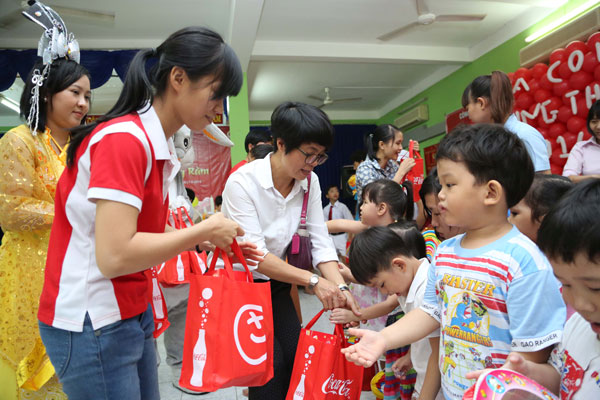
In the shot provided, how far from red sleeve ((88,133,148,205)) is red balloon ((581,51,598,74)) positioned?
449 cm

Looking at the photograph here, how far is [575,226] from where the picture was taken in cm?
74

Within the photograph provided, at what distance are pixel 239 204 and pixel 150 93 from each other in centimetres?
65

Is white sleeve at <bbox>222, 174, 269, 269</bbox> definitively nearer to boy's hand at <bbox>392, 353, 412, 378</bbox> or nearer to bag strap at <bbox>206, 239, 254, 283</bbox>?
bag strap at <bbox>206, 239, 254, 283</bbox>

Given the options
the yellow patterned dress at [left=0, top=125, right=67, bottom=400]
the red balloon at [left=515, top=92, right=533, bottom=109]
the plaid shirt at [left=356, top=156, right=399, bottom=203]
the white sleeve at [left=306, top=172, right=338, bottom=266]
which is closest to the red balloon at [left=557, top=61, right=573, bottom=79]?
the red balloon at [left=515, top=92, right=533, bottom=109]

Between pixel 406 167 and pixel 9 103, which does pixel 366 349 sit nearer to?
pixel 406 167

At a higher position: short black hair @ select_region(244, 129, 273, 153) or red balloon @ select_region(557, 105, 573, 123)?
red balloon @ select_region(557, 105, 573, 123)

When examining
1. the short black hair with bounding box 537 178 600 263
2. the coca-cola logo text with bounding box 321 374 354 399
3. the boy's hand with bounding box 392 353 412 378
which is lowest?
the boy's hand with bounding box 392 353 412 378

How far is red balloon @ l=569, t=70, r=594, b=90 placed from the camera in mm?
4082

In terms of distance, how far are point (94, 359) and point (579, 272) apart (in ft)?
3.17

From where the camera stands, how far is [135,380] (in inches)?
40.1

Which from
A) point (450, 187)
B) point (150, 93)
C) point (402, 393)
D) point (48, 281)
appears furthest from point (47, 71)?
point (402, 393)

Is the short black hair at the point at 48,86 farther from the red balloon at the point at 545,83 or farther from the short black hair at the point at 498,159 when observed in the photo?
A: the red balloon at the point at 545,83

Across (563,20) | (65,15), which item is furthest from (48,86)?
(563,20)

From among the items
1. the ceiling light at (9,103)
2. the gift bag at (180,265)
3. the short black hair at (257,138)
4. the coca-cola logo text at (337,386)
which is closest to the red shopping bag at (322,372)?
the coca-cola logo text at (337,386)
